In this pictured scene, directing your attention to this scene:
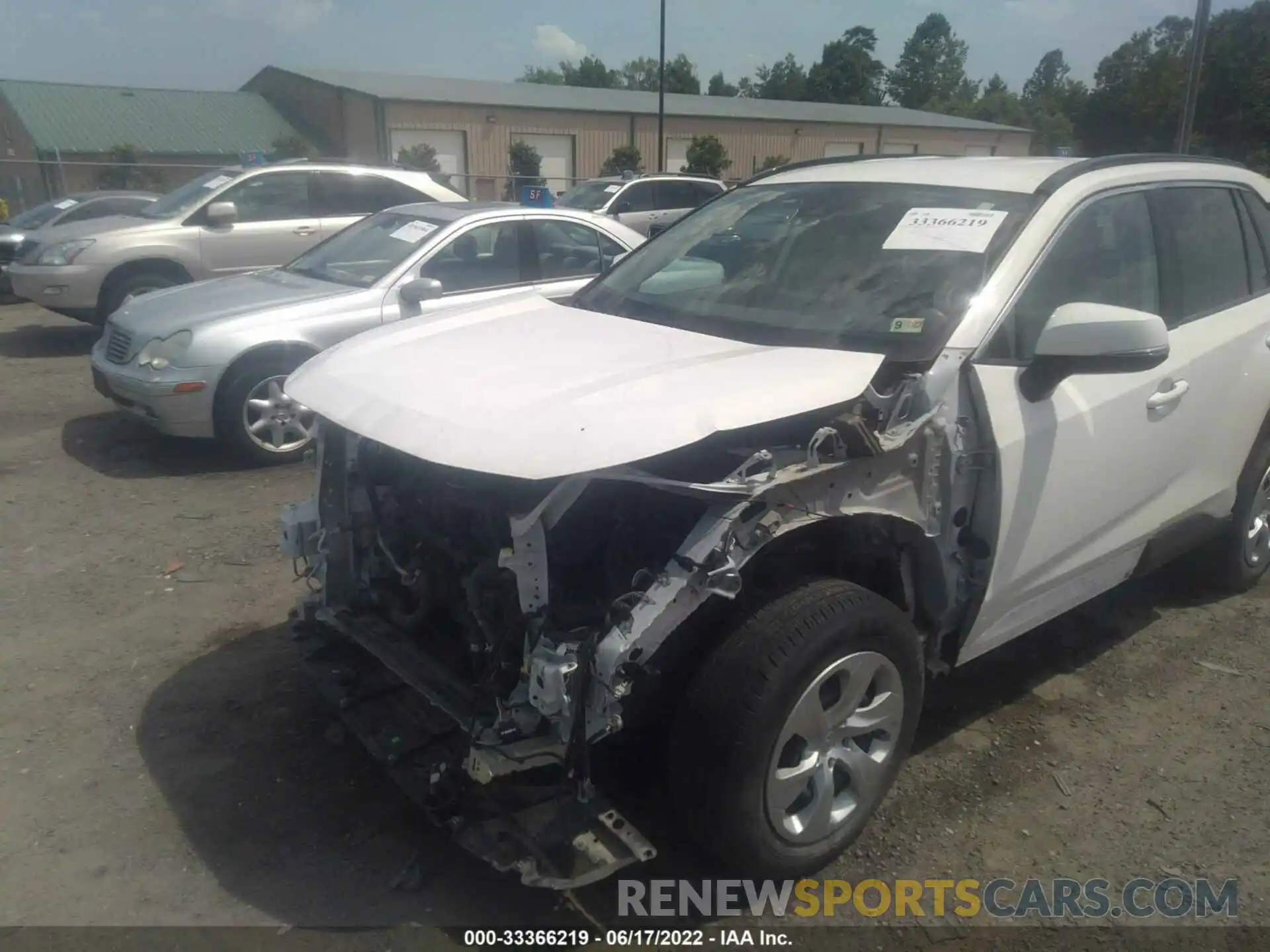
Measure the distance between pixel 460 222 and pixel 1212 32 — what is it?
4284 centimetres

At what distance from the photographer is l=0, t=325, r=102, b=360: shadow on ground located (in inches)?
407

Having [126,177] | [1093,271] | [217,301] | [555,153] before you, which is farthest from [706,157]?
[1093,271]

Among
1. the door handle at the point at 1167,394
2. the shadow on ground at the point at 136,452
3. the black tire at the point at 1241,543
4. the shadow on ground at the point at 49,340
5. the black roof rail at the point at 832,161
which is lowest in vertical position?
the shadow on ground at the point at 49,340

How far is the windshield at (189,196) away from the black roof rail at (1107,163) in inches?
343

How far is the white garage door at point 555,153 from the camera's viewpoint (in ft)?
129

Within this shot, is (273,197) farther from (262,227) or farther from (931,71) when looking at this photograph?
(931,71)

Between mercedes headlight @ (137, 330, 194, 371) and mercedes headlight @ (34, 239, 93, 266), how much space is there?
414 cm

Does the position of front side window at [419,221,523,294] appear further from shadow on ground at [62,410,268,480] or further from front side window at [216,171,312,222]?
front side window at [216,171,312,222]

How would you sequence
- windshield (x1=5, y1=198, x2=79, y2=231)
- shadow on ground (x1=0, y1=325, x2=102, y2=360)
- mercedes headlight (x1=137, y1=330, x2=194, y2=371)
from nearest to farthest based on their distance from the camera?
mercedes headlight (x1=137, y1=330, x2=194, y2=371), shadow on ground (x1=0, y1=325, x2=102, y2=360), windshield (x1=5, y1=198, x2=79, y2=231)

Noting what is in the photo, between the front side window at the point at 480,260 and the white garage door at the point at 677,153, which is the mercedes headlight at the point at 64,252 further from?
the white garage door at the point at 677,153

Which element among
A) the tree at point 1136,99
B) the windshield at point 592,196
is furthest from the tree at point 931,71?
the windshield at point 592,196

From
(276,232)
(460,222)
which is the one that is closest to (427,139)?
(276,232)

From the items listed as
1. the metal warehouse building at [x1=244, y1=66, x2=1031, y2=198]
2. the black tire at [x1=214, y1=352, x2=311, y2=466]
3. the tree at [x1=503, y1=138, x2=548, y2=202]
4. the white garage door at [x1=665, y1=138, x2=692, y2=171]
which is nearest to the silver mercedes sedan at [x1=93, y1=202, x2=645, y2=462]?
the black tire at [x1=214, y1=352, x2=311, y2=466]

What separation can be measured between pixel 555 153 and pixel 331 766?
39.1 meters
